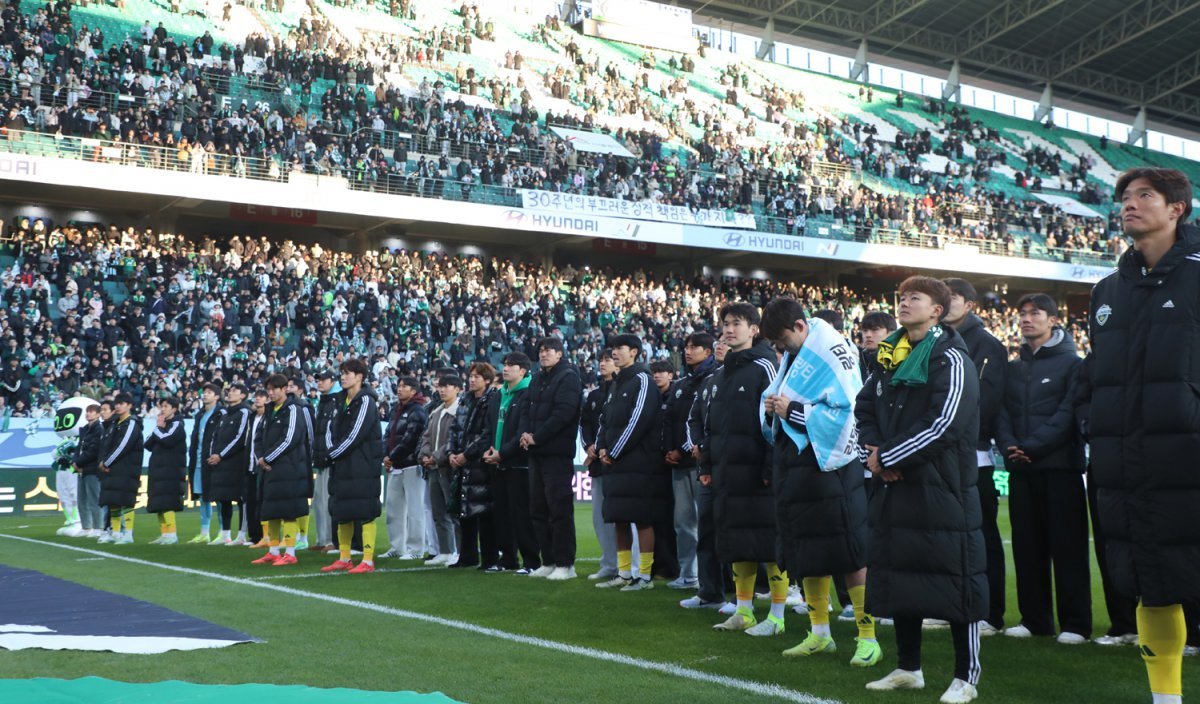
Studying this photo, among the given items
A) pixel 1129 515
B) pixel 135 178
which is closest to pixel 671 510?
pixel 1129 515

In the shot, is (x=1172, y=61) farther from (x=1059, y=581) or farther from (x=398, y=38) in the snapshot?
(x=1059, y=581)

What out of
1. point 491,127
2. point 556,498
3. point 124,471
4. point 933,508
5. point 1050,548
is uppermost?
point 491,127

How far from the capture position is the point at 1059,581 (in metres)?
6.61

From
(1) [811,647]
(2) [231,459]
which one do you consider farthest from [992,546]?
(2) [231,459]

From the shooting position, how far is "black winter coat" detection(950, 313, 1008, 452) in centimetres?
686

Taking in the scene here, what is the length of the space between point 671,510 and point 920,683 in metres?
4.48

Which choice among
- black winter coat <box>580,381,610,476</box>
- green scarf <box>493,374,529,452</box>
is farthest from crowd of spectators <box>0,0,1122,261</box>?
black winter coat <box>580,381,610,476</box>

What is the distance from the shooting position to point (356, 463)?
10430 mm

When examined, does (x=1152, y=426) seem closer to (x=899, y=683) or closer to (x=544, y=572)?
(x=899, y=683)

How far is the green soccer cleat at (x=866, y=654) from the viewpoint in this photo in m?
5.65

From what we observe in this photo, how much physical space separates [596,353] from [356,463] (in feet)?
60.0

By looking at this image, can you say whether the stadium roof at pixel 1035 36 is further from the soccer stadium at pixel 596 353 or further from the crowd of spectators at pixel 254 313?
the crowd of spectators at pixel 254 313

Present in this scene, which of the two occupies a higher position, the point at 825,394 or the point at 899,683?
the point at 825,394

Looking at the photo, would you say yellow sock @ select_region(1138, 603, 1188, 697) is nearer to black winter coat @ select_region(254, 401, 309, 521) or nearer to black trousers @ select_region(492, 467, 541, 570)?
black trousers @ select_region(492, 467, 541, 570)
